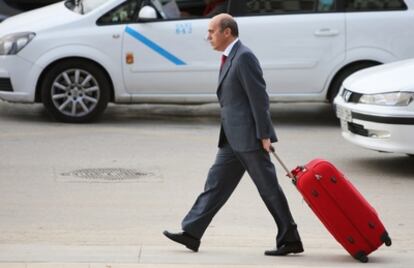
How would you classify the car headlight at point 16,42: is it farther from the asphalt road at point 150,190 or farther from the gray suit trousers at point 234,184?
the gray suit trousers at point 234,184

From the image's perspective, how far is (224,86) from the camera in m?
7.24

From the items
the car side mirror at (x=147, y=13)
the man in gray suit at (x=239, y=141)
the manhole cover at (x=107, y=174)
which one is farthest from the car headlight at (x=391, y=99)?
the man in gray suit at (x=239, y=141)

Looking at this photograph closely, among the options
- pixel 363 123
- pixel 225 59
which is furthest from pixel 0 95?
pixel 225 59

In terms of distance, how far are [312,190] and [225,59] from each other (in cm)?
98

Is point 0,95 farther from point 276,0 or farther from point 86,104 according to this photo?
point 276,0

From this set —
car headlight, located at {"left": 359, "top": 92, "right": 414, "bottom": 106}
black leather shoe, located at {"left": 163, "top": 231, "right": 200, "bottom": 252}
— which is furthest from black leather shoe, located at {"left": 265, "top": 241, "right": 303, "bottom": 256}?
car headlight, located at {"left": 359, "top": 92, "right": 414, "bottom": 106}

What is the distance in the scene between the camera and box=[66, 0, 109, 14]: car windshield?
44.0 ft

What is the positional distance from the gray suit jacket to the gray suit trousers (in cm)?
10

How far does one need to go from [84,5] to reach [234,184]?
657cm

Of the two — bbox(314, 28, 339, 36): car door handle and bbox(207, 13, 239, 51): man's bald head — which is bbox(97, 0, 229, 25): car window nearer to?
bbox(314, 28, 339, 36): car door handle

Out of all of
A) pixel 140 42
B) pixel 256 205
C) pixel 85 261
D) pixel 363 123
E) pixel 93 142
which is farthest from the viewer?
pixel 140 42

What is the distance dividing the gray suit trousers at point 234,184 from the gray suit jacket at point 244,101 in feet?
0.34

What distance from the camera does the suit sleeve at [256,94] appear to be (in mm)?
7062

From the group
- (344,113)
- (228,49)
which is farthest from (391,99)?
(228,49)
